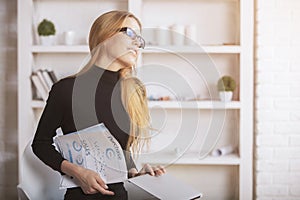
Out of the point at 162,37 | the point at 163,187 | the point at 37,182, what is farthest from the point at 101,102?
the point at 162,37

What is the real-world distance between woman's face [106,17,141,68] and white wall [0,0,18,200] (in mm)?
2013

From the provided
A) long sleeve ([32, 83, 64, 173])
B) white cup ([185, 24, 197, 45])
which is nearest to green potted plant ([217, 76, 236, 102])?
white cup ([185, 24, 197, 45])

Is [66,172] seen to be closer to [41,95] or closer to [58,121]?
[58,121]

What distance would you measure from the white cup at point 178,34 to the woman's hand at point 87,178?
1.78m

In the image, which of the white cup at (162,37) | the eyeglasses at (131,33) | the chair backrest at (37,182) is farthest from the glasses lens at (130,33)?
the white cup at (162,37)

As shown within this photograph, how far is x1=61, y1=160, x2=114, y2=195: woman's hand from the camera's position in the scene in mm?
1236

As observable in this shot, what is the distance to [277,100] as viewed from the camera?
2.90 m

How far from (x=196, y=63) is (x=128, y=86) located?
178 centimetres

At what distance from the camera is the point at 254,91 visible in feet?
9.65

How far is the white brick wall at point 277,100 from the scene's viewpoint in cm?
287

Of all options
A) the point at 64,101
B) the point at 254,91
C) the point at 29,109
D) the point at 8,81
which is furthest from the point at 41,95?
the point at 64,101

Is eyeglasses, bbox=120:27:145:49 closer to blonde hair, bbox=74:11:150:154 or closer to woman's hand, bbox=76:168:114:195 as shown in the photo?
blonde hair, bbox=74:11:150:154

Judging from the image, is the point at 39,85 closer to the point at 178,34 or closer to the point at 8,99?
the point at 8,99

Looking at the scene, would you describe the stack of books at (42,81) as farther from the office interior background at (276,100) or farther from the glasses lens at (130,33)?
→ the glasses lens at (130,33)
